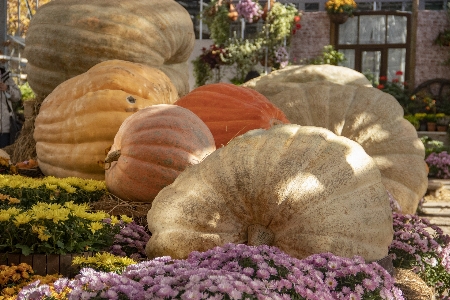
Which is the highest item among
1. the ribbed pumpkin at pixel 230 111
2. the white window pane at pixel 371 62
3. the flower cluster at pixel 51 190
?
the ribbed pumpkin at pixel 230 111

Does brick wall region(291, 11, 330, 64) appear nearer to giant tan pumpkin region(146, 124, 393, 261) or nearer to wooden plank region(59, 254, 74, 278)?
giant tan pumpkin region(146, 124, 393, 261)

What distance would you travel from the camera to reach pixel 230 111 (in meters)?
3.59

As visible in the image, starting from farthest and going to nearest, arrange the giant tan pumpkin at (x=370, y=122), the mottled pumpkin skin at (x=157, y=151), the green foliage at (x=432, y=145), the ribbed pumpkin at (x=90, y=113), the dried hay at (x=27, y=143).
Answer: the green foliage at (x=432, y=145) → the dried hay at (x=27, y=143) → the giant tan pumpkin at (x=370, y=122) → the ribbed pumpkin at (x=90, y=113) → the mottled pumpkin skin at (x=157, y=151)

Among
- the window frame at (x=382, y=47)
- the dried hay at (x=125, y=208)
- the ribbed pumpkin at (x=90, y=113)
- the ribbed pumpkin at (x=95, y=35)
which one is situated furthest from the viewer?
the window frame at (x=382, y=47)

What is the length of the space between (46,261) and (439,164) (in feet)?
32.4

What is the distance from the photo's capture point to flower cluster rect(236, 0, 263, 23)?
51.0 feet

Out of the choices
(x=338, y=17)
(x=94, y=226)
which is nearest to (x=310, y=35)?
(x=338, y=17)

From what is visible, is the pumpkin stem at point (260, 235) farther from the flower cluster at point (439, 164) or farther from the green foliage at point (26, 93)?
the green foliage at point (26, 93)

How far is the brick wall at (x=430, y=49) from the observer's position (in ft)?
55.9

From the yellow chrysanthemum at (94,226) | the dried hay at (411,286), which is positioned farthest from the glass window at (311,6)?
the yellow chrysanthemum at (94,226)

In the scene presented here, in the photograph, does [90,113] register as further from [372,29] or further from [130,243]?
[372,29]

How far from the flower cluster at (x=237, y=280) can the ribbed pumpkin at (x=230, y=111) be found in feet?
5.05

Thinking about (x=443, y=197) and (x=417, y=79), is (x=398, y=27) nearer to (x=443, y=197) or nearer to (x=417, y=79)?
(x=417, y=79)

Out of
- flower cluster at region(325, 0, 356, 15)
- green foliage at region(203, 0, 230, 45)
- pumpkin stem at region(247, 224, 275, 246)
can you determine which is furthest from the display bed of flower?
flower cluster at region(325, 0, 356, 15)
